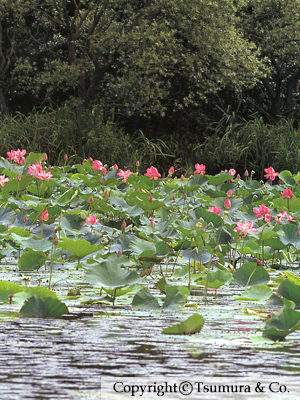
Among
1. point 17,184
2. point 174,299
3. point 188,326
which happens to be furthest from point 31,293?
point 17,184

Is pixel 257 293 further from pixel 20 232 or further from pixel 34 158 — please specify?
pixel 34 158

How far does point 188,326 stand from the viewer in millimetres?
1835

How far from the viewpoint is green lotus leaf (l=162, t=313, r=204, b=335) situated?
5.96 ft

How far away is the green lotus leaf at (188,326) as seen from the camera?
182 centimetres

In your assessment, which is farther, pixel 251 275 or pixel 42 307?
pixel 251 275

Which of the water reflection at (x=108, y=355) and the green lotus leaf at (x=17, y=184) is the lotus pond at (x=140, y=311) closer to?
the water reflection at (x=108, y=355)

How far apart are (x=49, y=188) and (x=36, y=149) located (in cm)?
449

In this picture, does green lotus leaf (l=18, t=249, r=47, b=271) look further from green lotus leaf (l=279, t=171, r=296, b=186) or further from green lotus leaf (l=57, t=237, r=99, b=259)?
green lotus leaf (l=279, t=171, r=296, b=186)

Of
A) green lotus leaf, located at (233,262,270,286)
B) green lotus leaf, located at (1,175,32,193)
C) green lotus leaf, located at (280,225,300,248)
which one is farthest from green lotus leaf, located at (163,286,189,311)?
green lotus leaf, located at (1,175,32,193)

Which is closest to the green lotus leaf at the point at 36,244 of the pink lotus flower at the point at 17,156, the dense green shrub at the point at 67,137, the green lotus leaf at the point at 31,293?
the green lotus leaf at the point at 31,293

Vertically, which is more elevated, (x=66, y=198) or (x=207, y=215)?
(x=207, y=215)

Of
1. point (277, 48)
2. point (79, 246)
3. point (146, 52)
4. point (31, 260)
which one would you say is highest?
point (277, 48)

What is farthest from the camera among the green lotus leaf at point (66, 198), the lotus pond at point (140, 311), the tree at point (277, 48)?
the tree at point (277, 48)

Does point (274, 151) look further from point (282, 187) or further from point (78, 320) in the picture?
point (78, 320)
